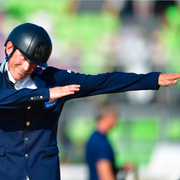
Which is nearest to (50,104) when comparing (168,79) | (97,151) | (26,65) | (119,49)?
(26,65)

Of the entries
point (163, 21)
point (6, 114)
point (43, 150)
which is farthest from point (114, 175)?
point (163, 21)

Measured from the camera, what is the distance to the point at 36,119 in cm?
272

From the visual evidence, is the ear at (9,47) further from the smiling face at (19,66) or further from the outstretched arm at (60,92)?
the outstretched arm at (60,92)

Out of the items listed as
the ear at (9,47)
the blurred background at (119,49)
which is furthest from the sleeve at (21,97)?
the blurred background at (119,49)

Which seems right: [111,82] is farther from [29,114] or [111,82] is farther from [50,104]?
[29,114]

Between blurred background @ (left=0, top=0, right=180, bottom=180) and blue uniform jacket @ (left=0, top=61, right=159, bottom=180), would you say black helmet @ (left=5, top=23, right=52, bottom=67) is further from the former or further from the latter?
blurred background @ (left=0, top=0, right=180, bottom=180)

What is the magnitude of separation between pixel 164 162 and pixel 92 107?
2964 mm

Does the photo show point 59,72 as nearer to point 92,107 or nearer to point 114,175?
point 114,175

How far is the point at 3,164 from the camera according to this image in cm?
265

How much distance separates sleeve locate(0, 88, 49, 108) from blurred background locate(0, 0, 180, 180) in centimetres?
688

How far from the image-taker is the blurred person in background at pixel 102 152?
12.7 ft

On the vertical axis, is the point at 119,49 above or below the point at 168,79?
above

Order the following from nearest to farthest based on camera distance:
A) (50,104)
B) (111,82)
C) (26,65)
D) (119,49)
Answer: (26,65) < (50,104) < (111,82) < (119,49)

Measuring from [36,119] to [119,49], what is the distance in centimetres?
908
